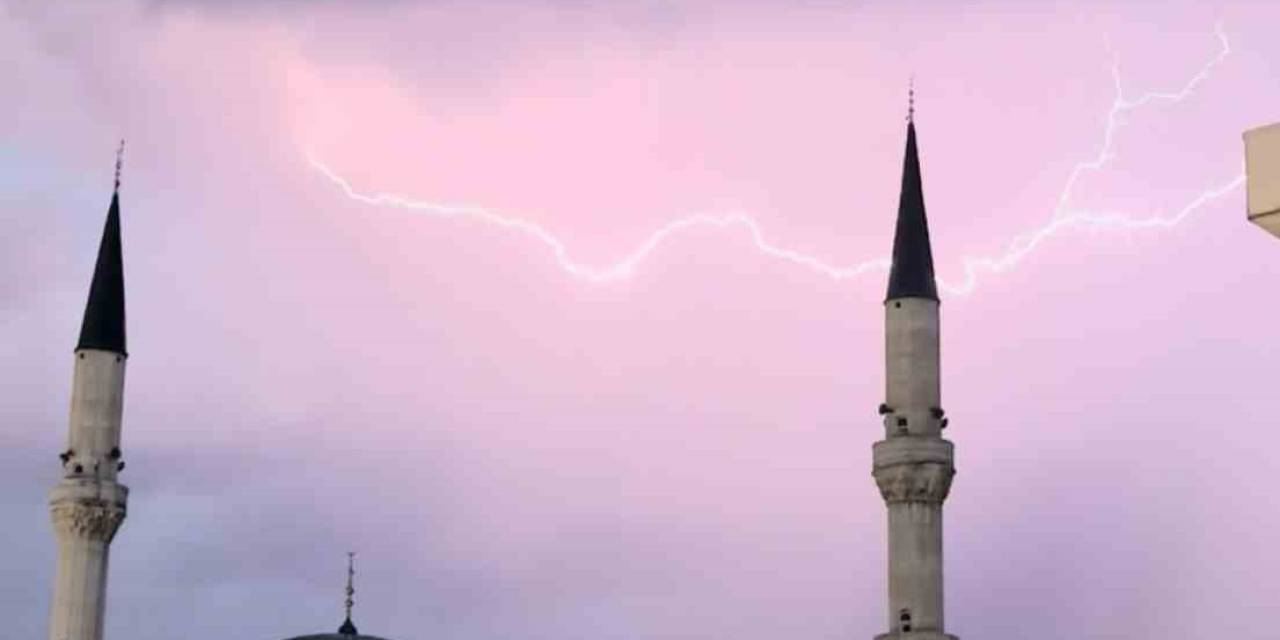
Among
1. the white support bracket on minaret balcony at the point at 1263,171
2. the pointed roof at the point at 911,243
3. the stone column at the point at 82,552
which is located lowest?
the white support bracket on minaret balcony at the point at 1263,171

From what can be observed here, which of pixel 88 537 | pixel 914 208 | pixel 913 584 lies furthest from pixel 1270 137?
pixel 88 537

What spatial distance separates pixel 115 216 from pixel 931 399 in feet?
81.4

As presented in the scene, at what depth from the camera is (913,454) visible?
47.2 m

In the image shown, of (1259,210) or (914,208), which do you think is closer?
(1259,210)

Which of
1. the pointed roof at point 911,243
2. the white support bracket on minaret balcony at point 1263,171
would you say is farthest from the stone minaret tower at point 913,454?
the white support bracket on minaret balcony at point 1263,171

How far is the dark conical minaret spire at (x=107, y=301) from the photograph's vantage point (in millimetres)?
57281

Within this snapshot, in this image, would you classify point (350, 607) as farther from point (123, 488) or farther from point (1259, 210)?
point (1259, 210)

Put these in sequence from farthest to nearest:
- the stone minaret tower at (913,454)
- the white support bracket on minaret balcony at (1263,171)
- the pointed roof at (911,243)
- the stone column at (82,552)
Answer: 1. the stone column at (82,552)
2. the pointed roof at (911,243)
3. the stone minaret tower at (913,454)
4. the white support bracket on minaret balcony at (1263,171)

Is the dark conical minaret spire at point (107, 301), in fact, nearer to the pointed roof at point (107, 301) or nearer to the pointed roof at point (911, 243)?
the pointed roof at point (107, 301)

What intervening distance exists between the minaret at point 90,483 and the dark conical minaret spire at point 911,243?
20.5 meters

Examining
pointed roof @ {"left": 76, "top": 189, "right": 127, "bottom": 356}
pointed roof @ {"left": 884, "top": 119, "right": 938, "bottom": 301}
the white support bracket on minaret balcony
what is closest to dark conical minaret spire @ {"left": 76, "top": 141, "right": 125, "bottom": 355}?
pointed roof @ {"left": 76, "top": 189, "right": 127, "bottom": 356}

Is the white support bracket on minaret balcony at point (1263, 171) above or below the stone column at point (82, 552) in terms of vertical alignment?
below

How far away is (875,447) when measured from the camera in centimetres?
4822

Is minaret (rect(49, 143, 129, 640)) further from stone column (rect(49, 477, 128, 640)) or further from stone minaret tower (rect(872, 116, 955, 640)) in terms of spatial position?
stone minaret tower (rect(872, 116, 955, 640))
